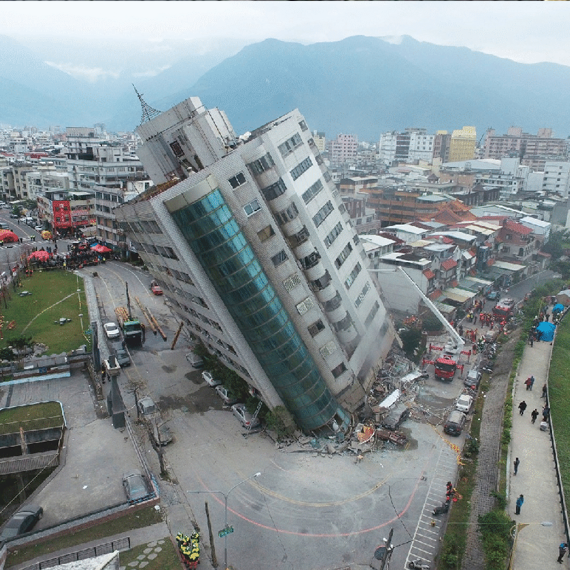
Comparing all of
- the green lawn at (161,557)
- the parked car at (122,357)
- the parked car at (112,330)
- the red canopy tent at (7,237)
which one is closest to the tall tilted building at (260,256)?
the parked car at (122,357)

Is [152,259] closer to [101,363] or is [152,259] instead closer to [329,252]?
[101,363]

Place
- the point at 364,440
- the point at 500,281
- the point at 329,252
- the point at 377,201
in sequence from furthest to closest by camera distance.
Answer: the point at 377,201, the point at 500,281, the point at 329,252, the point at 364,440

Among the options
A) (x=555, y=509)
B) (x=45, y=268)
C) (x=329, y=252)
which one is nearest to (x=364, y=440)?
(x=555, y=509)

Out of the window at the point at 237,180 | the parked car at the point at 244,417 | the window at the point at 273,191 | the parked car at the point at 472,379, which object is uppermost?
the window at the point at 237,180

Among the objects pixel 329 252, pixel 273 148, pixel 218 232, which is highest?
pixel 273 148

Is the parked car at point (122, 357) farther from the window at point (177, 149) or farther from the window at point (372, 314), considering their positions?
the window at point (372, 314)

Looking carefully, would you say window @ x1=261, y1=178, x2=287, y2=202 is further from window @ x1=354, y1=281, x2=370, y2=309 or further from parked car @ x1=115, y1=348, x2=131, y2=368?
parked car @ x1=115, y1=348, x2=131, y2=368
